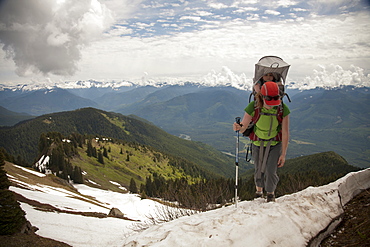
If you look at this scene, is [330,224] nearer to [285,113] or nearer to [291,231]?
[291,231]

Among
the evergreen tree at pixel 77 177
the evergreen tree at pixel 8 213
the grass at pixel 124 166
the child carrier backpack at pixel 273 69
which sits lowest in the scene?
the grass at pixel 124 166

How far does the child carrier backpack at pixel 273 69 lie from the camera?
20.5ft

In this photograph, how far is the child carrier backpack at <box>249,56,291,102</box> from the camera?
6250 mm

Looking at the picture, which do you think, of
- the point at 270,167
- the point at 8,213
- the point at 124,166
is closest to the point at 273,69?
the point at 270,167

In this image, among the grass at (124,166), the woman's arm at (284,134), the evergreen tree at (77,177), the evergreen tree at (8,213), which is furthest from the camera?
the grass at (124,166)

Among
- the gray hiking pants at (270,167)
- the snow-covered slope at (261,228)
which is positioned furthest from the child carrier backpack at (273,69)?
the snow-covered slope at (261,228)

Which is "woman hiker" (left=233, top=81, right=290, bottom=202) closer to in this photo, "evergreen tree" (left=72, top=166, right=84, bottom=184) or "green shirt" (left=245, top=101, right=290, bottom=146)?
"green shirt" (left=245, top=101, right=290, bottom=146)

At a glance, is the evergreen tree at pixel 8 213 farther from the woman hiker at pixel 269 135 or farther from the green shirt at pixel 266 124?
the green shirt at pixel 266 124

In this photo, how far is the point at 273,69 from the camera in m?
6.24

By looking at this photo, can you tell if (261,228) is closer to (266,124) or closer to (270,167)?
(270,167)

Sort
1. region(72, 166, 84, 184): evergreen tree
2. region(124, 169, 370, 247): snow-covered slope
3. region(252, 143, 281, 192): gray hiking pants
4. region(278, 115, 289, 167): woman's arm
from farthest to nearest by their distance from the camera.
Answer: region(72, 166, 84, 184): evergreen tree, region(252, 143, 281, 192): gray hiking pants, region(278, 115, 289, 167): woman's arm, region(124, 169, 370, 247): snow-covered slope

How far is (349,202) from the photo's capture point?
6.13m

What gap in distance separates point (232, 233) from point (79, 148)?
128 metres

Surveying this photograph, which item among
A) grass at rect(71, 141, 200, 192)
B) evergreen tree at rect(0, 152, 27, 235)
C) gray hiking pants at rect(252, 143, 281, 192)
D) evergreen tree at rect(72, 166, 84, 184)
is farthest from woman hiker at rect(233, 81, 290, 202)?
grass at rect(71, 141, 200, 192)
